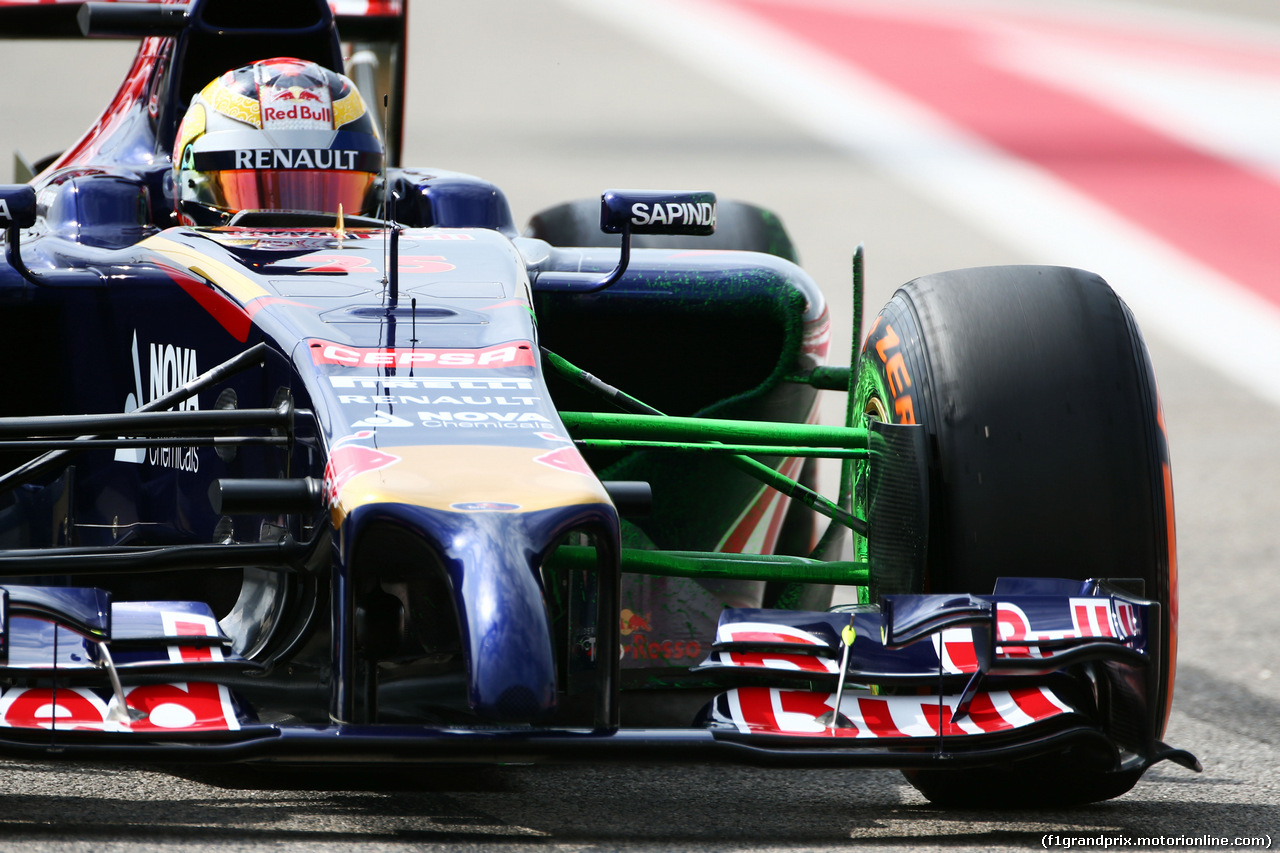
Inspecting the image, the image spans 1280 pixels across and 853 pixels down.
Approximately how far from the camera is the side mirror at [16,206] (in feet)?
14.4

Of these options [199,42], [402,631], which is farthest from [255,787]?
[199,42]

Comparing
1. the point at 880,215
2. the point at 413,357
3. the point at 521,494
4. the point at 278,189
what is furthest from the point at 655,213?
the point at 880,215

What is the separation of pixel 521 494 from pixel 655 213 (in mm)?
1406

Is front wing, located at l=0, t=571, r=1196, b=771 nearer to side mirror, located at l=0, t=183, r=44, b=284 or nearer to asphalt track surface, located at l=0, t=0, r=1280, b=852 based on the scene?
asphalt track surface, located at l=0, t=0, r=1280, b=852

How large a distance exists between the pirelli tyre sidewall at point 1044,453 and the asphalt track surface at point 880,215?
510 millimetres

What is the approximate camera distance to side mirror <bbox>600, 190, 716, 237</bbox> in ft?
15.8

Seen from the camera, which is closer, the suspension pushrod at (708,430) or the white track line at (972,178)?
the suspension pushrod at (708,430)

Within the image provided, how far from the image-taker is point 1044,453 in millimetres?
4117

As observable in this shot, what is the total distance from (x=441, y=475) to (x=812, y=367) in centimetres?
196

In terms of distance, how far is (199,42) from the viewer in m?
6.12

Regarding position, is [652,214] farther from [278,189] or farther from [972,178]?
[972,178]

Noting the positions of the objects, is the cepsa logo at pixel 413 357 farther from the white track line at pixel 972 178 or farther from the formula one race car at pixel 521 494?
the white track line at pixel 972 178

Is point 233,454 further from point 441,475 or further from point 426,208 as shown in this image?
point 426,208

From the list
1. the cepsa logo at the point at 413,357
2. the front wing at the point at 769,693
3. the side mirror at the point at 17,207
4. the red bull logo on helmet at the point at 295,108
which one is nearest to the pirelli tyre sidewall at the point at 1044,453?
the front wing at the point at 769,693
